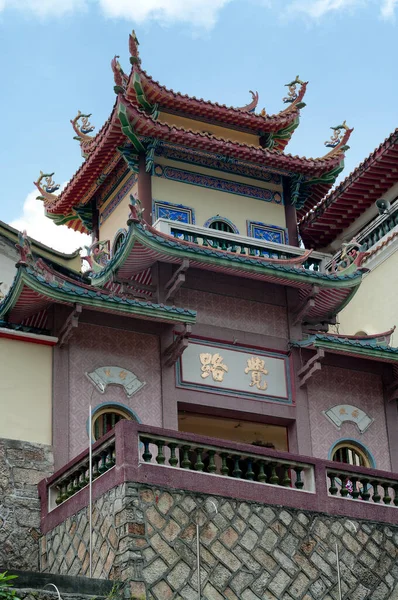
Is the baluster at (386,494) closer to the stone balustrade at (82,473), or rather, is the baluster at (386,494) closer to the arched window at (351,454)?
the arched window at (351,454)

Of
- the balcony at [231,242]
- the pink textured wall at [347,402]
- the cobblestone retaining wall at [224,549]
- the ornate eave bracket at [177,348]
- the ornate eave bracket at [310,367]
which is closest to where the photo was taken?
the cobblestone retaining wall at [224,549]

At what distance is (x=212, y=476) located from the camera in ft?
51.4

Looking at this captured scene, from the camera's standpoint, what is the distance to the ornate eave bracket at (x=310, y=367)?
67.4 ft

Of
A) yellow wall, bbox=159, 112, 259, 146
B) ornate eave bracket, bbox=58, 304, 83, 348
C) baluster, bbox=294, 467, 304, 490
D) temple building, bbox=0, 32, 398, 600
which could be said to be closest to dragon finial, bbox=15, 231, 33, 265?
temple building, bbox=0, 32, 398, 600

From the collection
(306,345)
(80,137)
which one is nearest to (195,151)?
(80,137)

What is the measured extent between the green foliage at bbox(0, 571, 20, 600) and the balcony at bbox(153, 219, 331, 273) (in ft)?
29.1

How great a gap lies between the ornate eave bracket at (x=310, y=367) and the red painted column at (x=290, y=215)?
3640mm

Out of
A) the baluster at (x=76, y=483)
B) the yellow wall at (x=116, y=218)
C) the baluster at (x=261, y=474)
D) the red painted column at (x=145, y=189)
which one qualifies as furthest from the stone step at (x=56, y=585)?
the yellow wall at (x=116, y=218)

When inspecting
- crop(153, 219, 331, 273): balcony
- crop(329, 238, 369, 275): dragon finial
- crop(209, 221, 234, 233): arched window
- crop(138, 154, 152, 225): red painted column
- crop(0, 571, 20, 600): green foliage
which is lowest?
Answer: crop(0, 571, 20, 600): green foliage

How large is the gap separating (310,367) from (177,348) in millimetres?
2718

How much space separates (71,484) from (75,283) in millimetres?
3750

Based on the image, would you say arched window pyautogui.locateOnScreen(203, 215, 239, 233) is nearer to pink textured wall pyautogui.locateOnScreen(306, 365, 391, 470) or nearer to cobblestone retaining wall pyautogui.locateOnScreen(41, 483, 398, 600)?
pink textured wall pyautogui.locateOnScreen(306, 365, 391, 470)

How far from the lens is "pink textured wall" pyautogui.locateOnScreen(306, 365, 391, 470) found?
2081 centimetres

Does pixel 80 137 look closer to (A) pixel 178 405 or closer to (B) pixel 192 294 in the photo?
(B) pixel 192 294
